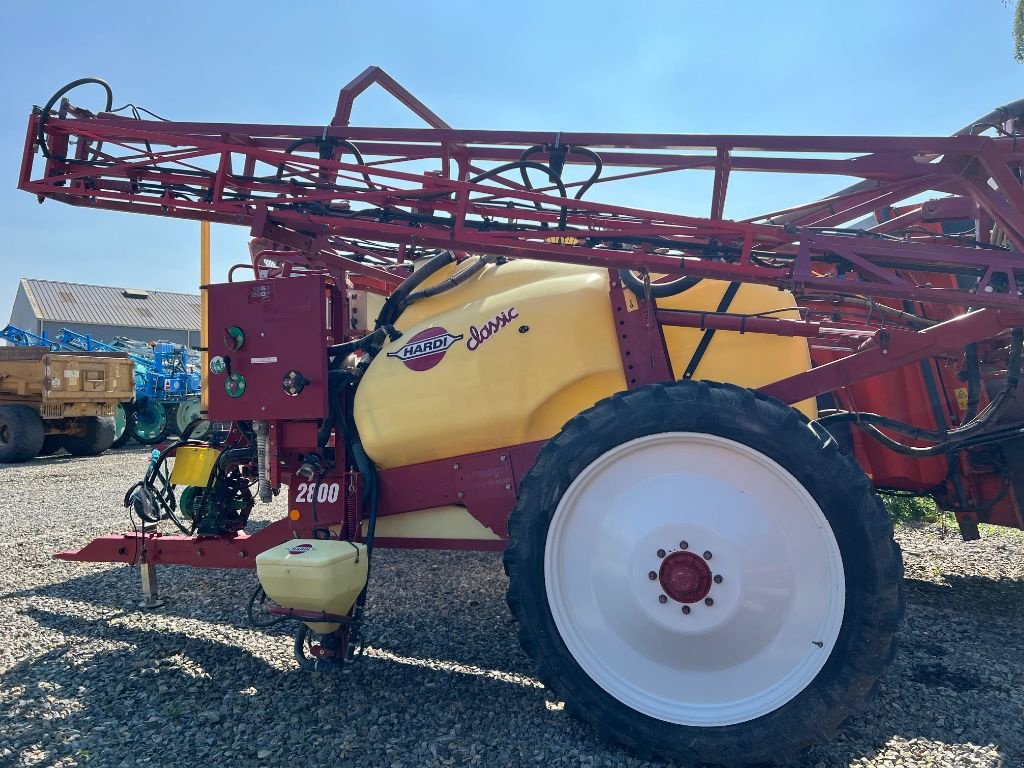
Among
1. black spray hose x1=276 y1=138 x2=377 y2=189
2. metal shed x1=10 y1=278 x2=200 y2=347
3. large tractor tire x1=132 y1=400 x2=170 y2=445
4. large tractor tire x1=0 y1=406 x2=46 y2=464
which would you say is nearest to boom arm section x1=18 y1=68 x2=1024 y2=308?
black spray hose x1=276 y1=138 x2=377 y2=189

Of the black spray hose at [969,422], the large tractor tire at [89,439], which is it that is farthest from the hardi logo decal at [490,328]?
the large tractor tire at [89,439]

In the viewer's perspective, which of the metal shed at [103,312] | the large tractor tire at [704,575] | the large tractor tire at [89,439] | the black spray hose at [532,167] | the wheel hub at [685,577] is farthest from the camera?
the metal shed at [103,312]

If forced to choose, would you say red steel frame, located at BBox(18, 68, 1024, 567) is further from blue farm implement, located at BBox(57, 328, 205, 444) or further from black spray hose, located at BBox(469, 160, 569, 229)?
blue farm implement, located at BBox(57, 328, 205, 444)

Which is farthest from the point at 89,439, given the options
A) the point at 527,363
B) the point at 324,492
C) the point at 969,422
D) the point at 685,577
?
the point at 969,422

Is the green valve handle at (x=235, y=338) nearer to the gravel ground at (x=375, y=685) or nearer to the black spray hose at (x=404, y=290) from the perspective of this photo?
the black spray hose at (x=404, y=290)

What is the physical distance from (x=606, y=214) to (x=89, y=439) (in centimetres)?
1445

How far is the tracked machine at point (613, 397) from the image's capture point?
7.76ft

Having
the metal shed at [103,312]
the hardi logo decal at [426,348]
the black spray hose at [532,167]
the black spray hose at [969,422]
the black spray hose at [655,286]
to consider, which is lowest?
the black spray hose at [969,422]

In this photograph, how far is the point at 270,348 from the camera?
136 inches

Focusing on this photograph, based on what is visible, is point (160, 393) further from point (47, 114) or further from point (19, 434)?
point (47, 114)

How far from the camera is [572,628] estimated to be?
2494 mm

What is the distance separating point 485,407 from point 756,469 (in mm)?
1218

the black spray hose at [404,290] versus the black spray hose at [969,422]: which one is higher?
the black spray hose at [404,290]

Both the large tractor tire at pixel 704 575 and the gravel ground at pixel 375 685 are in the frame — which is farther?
the gravel ground at pixel 375 685
